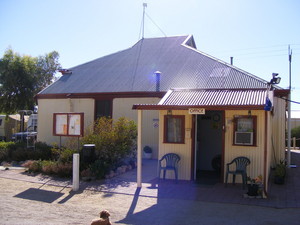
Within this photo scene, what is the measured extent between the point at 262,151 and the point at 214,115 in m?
3.01

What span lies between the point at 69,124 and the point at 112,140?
1.91m

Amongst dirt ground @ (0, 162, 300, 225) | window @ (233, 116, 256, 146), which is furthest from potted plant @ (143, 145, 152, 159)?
window @ (233, 116, 256, 146)

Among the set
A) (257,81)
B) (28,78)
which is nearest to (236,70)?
(257,81)

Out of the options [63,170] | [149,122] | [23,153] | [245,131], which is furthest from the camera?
[149,122]

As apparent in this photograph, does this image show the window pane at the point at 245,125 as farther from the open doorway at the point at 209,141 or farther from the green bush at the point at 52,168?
the green bush at the point at 52,168

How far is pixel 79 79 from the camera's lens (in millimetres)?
19656

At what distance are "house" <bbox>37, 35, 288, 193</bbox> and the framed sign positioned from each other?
78 mm

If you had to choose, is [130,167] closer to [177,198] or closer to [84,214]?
[177,198]

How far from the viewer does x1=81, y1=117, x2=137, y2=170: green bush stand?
496 inches

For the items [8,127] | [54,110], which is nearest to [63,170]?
[54,110]

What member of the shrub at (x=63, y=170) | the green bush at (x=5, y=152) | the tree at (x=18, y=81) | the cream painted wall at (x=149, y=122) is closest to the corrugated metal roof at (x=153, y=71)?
the cream painted wall at (x=149, y=122)

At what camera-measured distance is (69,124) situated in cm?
1323

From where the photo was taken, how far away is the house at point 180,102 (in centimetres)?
1039

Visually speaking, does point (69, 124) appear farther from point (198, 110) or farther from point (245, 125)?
point (245, 125)
